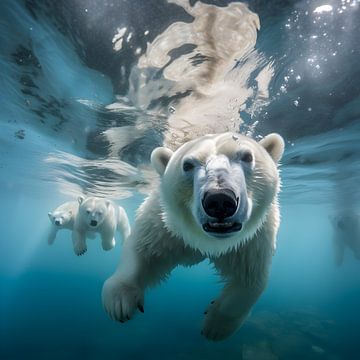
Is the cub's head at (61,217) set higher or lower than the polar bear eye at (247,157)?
lower

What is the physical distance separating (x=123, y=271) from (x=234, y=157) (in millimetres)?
1575

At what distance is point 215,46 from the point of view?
4.66 metres

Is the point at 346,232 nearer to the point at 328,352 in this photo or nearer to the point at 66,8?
the point at 328,352

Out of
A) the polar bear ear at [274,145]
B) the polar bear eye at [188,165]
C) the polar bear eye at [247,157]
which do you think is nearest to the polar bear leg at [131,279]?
the polar bear eye at [188,165]

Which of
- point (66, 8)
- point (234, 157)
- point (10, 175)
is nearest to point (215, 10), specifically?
point (66, 8)

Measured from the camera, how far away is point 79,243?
7.92 m

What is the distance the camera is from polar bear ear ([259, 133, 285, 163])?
317 cm

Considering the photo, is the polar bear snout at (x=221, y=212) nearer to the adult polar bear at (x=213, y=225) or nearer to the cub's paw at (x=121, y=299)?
the adult polar bear at (x=213, y=225)

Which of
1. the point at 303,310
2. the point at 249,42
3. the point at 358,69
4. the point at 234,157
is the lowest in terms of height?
the point at 303,310

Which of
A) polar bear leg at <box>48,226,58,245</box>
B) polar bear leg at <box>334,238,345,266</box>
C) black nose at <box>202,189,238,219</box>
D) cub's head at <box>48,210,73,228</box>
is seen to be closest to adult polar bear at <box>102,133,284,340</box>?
black nose at <box>202,189,238,219</box>

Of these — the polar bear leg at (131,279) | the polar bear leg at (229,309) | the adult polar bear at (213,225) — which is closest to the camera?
the adult polar bear at (213,225)

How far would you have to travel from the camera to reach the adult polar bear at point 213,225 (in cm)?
224

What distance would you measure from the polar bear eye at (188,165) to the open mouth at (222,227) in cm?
60

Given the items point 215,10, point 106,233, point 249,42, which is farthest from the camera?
point 106,233
